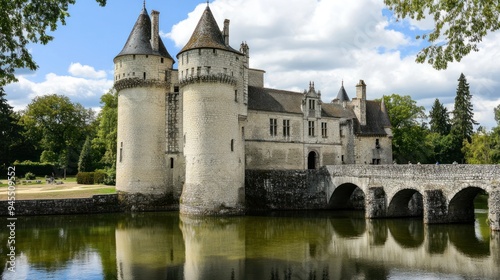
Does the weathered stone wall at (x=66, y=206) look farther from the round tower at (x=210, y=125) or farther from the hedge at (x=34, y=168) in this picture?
the hedge at (x=34, y=168)

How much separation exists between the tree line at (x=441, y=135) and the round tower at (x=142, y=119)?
22.5m

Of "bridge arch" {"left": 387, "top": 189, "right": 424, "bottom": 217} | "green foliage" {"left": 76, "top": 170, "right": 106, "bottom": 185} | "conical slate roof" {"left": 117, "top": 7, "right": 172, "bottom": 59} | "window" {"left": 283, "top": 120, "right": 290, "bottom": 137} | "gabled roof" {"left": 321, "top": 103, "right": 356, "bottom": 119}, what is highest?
"conical slate roof" {"left": 117, "top": 7, "right": 172, "bottom": 59}

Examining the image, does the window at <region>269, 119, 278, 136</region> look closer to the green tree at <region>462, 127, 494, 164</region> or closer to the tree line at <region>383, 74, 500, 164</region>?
the tree line at <region>383, 74, 500, 164</region>

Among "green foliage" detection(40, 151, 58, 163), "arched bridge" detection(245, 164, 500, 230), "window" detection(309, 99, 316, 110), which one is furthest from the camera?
"green foliage" detection(40, 151, 58, 163)

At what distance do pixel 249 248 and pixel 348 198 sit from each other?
652 inches

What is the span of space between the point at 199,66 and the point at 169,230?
10794 mm

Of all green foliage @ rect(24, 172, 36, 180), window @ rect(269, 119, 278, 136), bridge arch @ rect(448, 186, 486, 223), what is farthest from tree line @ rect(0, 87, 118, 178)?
bridge arch @ rect(448, 186, 486, 223)

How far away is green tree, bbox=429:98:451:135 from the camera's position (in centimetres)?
6206

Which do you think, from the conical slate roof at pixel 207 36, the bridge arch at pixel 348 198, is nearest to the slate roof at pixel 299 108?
the conical slate roof at pixel 207 36

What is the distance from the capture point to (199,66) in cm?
2783

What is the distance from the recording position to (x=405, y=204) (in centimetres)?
2748

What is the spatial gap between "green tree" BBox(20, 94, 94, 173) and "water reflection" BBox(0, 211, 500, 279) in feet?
96.2

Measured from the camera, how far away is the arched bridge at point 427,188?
2127 centimetres

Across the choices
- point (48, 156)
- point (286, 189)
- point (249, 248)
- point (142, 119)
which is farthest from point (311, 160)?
point (48, 156)
